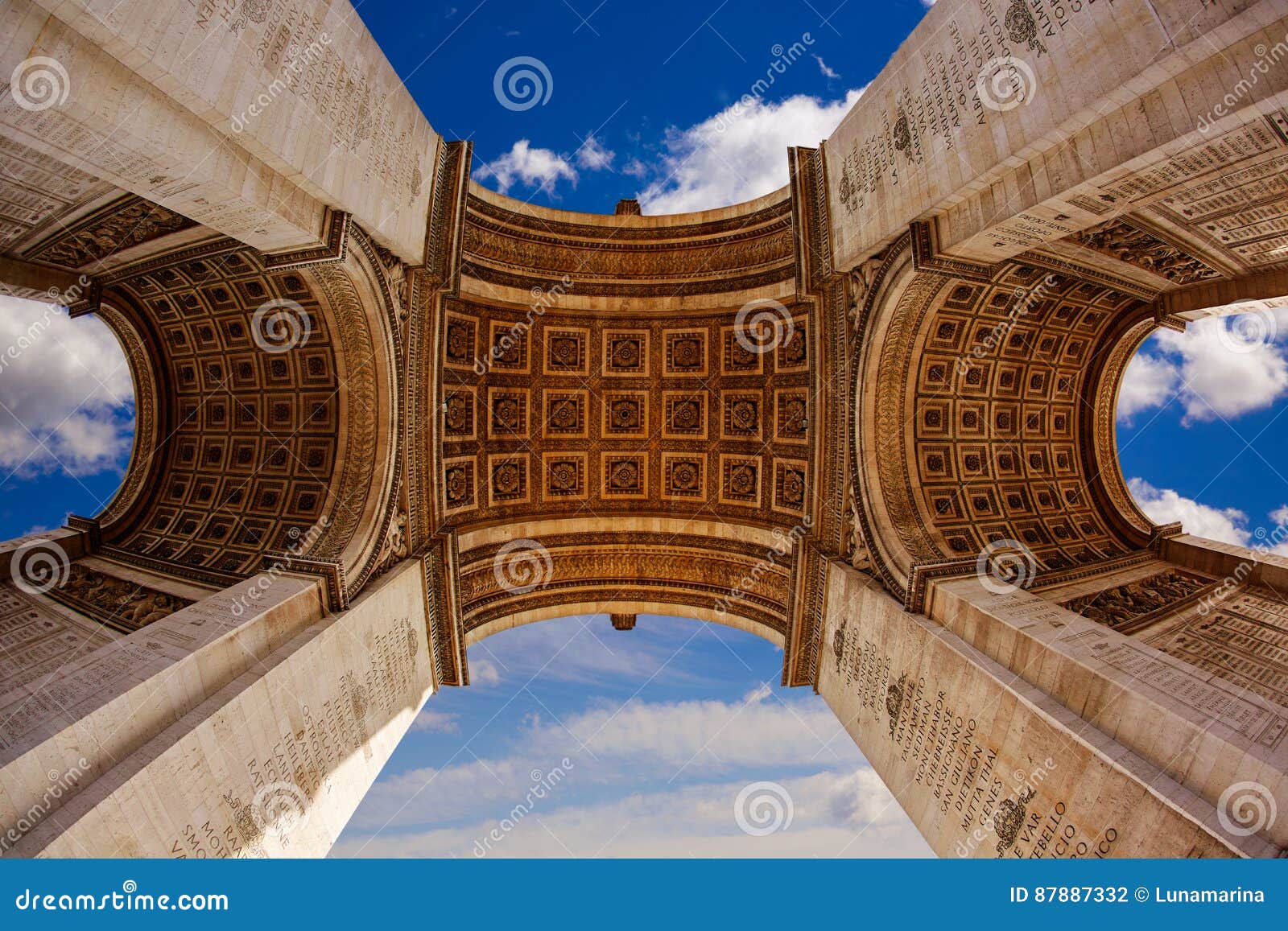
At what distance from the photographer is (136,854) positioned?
23.2ft

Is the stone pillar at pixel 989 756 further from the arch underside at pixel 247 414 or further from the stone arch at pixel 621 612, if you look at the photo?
the arch underside at pixel 247 414

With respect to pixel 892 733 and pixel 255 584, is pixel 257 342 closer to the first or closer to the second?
pixel 255 584

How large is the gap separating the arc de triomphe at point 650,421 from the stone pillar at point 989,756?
0.19 feet

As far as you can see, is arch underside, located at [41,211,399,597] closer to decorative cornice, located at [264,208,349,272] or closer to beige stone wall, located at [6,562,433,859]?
decorative cornice, located at [264,208,349,272]

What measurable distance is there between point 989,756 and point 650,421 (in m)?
11.9

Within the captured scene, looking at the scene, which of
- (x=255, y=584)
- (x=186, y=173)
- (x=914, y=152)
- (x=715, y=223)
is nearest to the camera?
(x=186, y=173)

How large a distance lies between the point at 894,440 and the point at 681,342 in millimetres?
6670

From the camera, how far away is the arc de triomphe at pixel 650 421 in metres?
6.94

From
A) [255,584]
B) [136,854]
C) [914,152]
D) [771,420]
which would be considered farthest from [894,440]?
[136,854]

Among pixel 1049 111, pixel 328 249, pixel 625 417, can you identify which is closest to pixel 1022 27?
pixel 1049 111

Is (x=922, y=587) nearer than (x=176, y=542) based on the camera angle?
Yes

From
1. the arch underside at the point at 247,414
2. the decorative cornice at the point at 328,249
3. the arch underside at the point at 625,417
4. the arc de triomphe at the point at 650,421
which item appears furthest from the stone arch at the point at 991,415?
the arch underside at the point at 247,414

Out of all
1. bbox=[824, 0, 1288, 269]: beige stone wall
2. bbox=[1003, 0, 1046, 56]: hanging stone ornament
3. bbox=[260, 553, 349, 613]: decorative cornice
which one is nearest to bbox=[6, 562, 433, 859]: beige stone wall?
bbox=[260, 553, 349, 613]: decorative cornice

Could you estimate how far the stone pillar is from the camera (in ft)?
22.7
